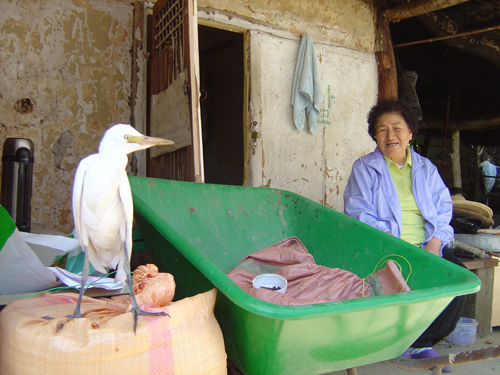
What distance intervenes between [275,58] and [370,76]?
1.19 meters

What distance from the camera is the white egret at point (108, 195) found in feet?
3.55

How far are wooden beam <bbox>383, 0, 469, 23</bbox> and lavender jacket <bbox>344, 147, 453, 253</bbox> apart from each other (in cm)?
210

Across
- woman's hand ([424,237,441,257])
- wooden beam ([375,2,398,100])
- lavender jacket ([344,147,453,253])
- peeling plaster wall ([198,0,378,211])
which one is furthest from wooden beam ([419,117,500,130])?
woman's hand ([424,237,441,257])

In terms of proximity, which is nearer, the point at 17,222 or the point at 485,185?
the point at 17,222

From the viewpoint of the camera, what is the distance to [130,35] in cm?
304

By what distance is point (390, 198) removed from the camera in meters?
2.21

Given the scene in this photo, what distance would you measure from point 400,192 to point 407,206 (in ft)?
0.32

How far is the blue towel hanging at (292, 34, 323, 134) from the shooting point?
11.6ft

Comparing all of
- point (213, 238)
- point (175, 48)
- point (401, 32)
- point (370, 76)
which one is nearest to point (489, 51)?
point (401, 32)

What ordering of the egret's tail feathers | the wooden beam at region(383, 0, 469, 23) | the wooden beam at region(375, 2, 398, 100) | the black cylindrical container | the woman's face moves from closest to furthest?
Result: the egret's tail feathers
the black cylindrical container
the woman's face
the wooden beam at region(383, 0, 469, 23)
the wooden beam at region(375, 2, 398, 100)

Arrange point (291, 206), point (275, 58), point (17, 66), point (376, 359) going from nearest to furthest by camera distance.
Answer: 1. point (376, 359)
2. point (291, 206)
3. point (17, 66)
4. point (275, 58)

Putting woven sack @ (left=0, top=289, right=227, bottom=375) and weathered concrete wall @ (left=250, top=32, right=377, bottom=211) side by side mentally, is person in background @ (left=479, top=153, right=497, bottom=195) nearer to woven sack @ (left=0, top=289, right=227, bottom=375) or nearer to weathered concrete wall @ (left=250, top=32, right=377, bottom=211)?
weathered concrete wall @ (left=250, top=32, right=377, bottom=211)

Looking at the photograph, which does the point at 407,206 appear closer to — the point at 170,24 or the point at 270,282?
the point at 270,282

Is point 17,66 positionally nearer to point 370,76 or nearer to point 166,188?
point 166,188
